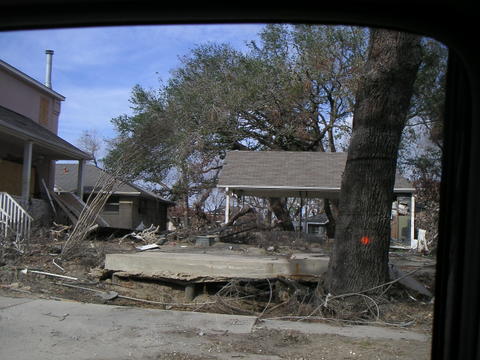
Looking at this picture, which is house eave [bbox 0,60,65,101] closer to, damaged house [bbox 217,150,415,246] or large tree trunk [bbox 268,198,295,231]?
damaged house [bbox 217,150,415,246]

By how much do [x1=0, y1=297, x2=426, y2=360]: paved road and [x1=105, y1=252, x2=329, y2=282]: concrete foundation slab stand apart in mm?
2021

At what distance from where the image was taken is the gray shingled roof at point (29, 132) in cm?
1631

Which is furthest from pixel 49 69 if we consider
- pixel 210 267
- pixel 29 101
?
pixel 210 267

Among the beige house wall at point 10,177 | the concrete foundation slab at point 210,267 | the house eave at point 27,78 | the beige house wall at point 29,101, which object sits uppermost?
the house eave at point 27,78

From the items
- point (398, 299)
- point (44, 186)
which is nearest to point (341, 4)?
point (398, 299)

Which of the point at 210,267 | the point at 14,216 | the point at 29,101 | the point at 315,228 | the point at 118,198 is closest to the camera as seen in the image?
the point at 210,267

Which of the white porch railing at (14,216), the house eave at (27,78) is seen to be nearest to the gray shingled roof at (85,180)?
the house eave at (27,78)

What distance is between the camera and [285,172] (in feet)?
80.3

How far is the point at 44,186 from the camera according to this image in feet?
67.7

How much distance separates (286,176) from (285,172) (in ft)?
1.46

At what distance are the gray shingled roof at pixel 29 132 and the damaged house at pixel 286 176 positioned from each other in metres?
6.44

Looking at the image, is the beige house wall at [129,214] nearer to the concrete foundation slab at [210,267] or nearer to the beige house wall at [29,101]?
the beige house wall at [29,101]

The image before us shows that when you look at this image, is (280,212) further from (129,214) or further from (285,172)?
(129,214)

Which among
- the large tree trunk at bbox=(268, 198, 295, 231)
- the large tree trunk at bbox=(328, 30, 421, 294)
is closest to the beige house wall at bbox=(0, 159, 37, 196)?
the large tree trunk at bbox=(268, 198, 295, 231)
